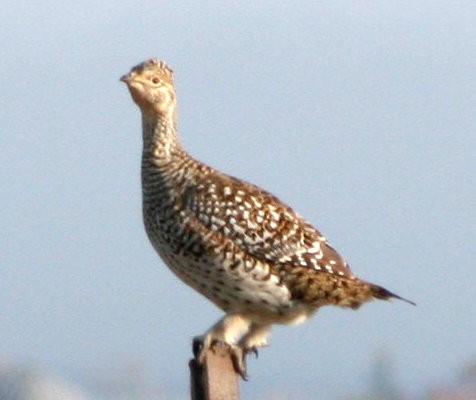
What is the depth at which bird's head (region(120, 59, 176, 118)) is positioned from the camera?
883 centimetres

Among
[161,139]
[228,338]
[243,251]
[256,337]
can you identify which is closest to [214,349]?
[228,338]

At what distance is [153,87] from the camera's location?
29.2ft

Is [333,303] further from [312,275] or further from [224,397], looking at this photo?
[224,397]

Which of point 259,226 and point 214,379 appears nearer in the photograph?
point 214,379

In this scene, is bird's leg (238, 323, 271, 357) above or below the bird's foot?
below

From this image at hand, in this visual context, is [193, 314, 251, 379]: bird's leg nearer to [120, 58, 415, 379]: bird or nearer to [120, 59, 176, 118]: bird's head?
[120, 58, 415, 379]: bird

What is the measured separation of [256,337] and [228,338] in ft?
1.93

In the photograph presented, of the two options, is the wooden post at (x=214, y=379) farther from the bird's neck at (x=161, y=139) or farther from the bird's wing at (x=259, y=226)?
the bird's neck at (x=161, y=139)

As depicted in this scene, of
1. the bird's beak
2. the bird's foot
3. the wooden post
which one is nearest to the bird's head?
the bird's beak

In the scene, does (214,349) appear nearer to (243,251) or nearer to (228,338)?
(228,338)

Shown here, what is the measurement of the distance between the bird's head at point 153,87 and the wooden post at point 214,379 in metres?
3.88

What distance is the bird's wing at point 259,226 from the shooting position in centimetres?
834

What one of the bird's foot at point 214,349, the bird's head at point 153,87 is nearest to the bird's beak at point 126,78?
the bird's head at point 153,87

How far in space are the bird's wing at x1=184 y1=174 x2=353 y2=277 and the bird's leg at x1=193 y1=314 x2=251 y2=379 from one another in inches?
18.4
